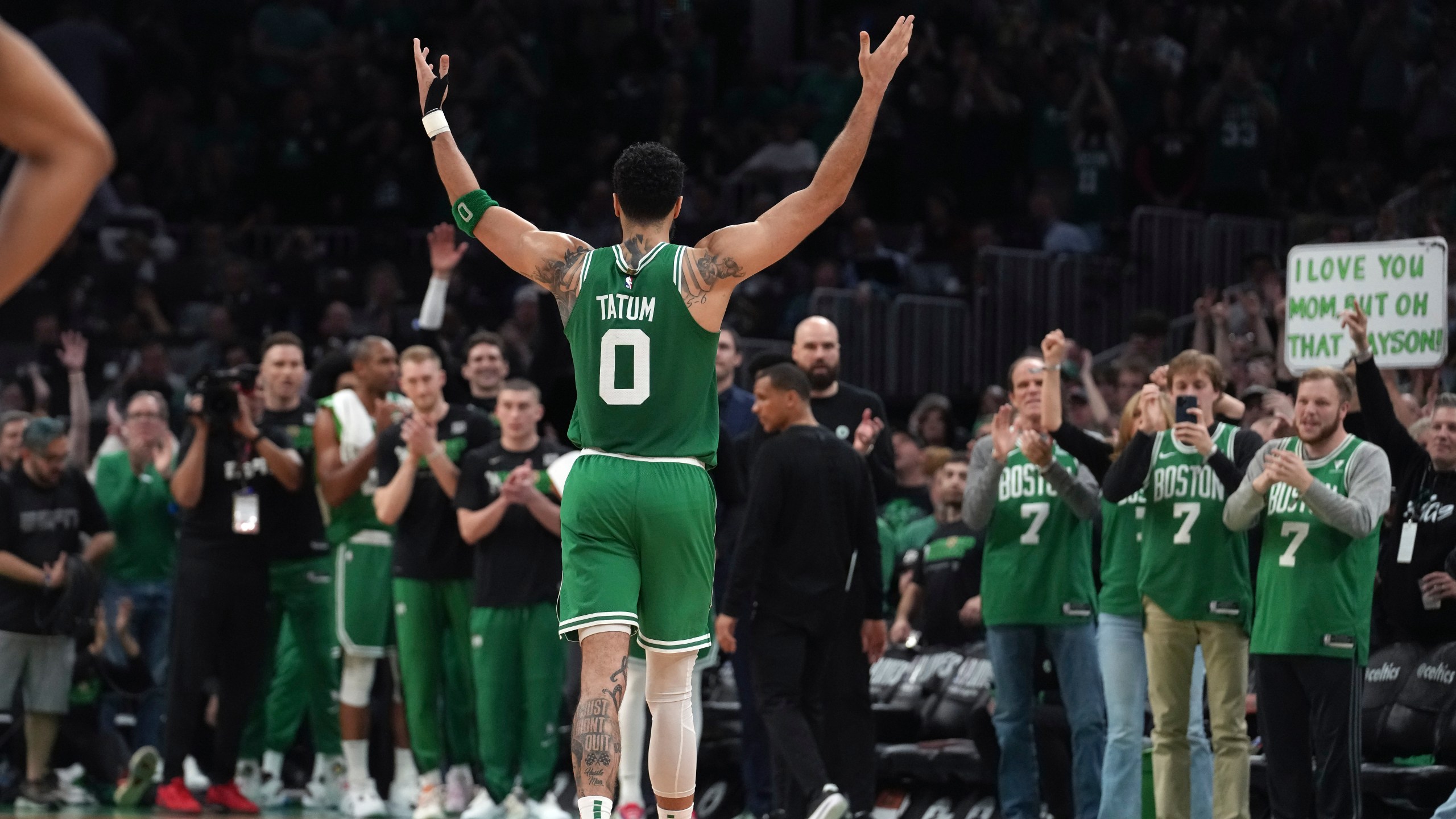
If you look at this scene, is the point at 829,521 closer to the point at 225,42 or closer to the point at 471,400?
the point at 471,400

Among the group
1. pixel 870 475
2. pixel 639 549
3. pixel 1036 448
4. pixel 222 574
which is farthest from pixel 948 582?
pixel 639 549

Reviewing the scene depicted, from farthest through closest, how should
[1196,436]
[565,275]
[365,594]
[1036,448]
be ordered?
[365,594] → [1036,448] → [1196,436] → [565,275]

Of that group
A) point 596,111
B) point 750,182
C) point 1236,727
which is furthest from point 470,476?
point 596,111

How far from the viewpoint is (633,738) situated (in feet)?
33.0

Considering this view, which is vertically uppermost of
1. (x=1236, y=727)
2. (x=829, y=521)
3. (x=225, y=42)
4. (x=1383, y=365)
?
(x=225, y=42)

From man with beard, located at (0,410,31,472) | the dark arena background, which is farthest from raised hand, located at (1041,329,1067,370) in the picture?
man with beard, located at (0,410,31,472)

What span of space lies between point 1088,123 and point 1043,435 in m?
8.30

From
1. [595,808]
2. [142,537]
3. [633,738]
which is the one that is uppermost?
[142,537]

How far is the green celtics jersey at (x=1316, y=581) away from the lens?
324 inches

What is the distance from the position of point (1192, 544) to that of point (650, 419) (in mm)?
3492

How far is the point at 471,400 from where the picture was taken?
12.4 metres

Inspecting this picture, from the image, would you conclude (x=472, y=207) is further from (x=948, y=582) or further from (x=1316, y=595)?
(x=948, y=582)

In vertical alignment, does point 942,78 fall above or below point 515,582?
above

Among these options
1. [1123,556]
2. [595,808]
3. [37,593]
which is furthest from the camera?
[37,593]
